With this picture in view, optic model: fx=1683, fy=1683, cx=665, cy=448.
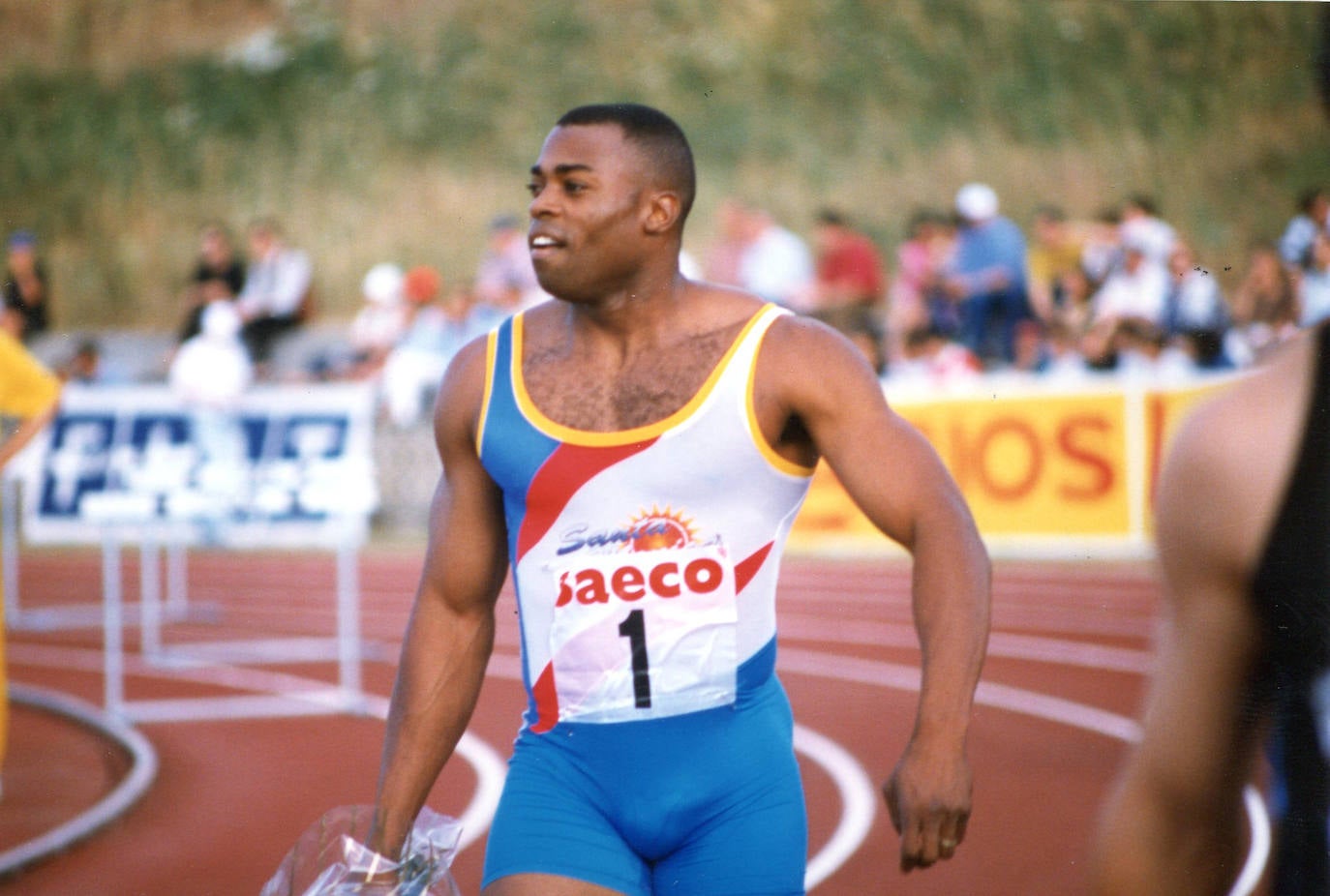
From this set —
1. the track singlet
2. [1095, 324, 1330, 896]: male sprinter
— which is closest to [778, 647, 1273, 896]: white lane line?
the track singlet

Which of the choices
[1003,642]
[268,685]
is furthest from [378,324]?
[1003,642]

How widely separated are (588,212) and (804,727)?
4.65 m

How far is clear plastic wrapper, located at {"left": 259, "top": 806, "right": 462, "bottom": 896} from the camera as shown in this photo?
2.60 meters

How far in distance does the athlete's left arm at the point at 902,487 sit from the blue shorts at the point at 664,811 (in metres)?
0.30

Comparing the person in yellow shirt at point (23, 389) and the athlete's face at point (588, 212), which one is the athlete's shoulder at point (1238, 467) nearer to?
the athlete's face at point (588, 212)

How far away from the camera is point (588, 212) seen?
2.83 meters

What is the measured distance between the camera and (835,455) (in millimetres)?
2719

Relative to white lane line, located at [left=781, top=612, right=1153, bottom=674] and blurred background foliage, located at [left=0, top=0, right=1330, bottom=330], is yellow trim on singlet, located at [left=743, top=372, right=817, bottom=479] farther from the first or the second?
blurred background foliage, located at [left=0, top=0, right=1330, bottom=330]

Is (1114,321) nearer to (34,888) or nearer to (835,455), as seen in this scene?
(34,888)

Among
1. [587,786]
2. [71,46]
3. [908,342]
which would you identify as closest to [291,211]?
[71,46]

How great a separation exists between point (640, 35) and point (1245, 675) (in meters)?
25.8

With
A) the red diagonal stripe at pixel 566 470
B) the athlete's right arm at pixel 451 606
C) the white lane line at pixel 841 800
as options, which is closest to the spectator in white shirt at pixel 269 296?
the white lane line at pixel 841 800

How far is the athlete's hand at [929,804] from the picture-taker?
95.7 inches

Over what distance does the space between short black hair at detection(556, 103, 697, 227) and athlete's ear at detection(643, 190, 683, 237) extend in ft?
0.06
